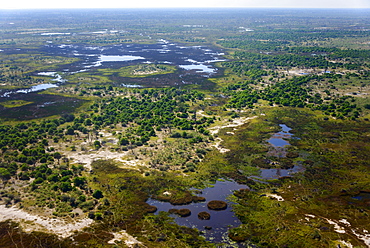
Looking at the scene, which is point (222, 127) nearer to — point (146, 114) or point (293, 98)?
point (146, 114)

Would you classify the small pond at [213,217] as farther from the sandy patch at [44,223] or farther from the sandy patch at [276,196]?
the sandy patch at [44,223]

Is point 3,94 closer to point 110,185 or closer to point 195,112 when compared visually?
point 195,112

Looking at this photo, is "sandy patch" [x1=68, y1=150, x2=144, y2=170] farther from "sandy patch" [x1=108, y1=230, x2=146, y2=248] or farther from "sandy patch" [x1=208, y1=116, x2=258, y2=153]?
"sandy patch" [x1=108, y1=230, x2=146, y2=248]

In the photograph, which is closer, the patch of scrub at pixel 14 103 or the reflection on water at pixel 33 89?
the patch of scrub at pixel 14 103

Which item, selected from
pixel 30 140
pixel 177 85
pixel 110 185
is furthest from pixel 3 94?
pixel 110 185

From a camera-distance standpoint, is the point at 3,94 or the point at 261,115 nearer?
the point at 261,115

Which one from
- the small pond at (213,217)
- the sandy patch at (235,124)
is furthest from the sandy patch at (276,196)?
the sandy patch at (235,124)
